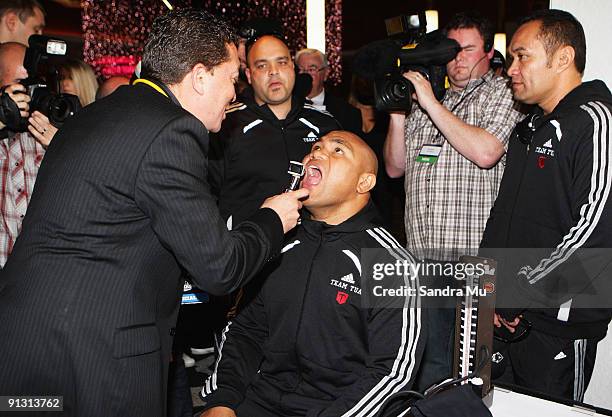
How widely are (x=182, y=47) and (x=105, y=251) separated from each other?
62 cm

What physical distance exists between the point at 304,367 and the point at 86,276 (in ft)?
3.16

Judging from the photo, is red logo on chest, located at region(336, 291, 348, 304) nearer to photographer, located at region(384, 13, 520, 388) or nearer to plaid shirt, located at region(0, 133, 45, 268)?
photographer, located at region(384, 13, 520, 388)

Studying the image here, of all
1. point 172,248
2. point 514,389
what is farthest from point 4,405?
point 514,389

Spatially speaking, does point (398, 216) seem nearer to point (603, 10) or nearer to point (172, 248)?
point (603, 10)

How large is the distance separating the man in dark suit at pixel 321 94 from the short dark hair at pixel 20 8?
6.41 ft

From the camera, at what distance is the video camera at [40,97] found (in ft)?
10.4

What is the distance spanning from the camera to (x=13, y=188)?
3.22m

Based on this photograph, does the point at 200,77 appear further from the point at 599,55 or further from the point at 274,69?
the point at 599,55

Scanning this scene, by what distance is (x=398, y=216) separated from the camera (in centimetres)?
1000

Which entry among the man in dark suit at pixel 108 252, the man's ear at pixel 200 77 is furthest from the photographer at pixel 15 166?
the man's ear at pixel 200 77

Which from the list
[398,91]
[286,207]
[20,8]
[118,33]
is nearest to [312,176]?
[286,207]

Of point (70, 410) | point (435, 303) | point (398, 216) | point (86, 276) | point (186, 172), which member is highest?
point (186, 172)

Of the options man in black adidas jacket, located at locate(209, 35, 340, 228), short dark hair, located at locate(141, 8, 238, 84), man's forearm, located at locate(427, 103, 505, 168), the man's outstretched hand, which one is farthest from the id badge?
short dark hair, located at locate(141, 8, 238, 84)

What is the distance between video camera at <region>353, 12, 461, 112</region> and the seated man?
35.0 inches
